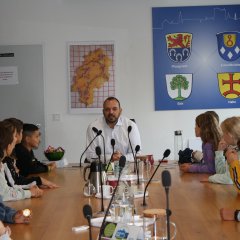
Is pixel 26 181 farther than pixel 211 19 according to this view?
No

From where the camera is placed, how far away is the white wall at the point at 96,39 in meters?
5.81

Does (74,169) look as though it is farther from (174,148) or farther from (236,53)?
(236,53)

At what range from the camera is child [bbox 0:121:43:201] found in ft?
8.96

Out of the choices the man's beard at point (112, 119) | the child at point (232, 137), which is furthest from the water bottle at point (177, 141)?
the child at point (232, 137)

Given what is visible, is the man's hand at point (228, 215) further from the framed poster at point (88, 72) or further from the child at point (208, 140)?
the framed poster at point (88, 72)

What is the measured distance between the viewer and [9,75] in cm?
585

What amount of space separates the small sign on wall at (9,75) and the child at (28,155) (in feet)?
5.89

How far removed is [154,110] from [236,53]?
1.28 metres

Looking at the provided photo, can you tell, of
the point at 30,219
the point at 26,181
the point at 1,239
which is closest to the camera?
the point at 1,239

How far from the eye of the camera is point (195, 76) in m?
5.82

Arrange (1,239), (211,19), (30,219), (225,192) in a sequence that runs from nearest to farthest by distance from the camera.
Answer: (1,239) → (30,219) → (225,192) → (211,19)

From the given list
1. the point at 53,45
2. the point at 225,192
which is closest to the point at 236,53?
the point at 53,45

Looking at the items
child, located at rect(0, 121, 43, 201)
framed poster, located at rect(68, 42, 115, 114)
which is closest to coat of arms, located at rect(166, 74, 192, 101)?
framed poster, located at rect(68, 42, 115, 114)

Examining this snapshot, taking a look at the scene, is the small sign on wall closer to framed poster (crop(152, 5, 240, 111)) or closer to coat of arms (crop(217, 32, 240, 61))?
framed poster (crop(152, 5, 240, 111))
